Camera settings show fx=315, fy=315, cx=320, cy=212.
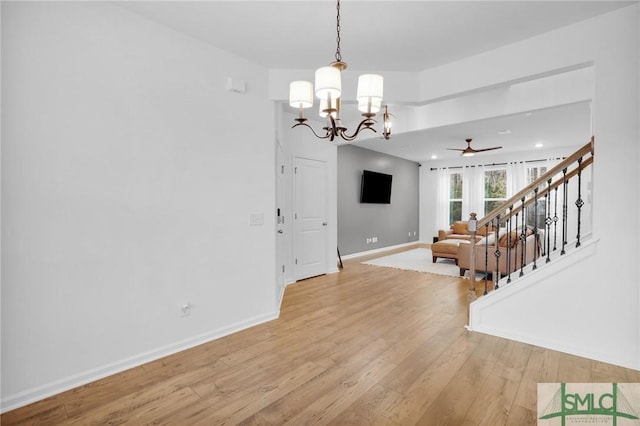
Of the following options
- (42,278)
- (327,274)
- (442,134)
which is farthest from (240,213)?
(442,134)

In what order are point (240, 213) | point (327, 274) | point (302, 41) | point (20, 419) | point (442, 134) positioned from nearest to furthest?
point (20, 419) < point (302, 41) < point (240, 213) < point (327, 274) < point (442, 134)

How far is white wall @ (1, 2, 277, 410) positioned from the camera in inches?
77.9

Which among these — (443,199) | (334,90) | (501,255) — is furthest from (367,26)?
(443,199)

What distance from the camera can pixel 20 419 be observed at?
1.86 metres

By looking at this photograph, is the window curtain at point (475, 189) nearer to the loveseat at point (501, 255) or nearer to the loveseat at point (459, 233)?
the loveseat at point (459, 233)

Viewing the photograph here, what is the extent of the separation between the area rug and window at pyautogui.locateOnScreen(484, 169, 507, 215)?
99.1 inches

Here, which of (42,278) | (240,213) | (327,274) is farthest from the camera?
(327,274)

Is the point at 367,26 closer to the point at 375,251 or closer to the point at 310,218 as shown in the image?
the point at 310,218

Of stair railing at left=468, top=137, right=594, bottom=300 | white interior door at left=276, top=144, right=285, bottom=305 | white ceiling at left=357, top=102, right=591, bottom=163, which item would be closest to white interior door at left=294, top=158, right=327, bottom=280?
white interior door at left=276, top=144, right=285, bottom=305

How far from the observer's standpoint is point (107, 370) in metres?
2.32

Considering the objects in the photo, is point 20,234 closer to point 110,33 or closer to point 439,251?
point 110,33

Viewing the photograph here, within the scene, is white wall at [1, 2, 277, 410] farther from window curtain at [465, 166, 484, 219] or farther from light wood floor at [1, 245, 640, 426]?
window curtain at [465, 166, 484, 219]

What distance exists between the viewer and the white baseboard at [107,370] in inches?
77.8

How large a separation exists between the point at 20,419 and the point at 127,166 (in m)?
1.69
